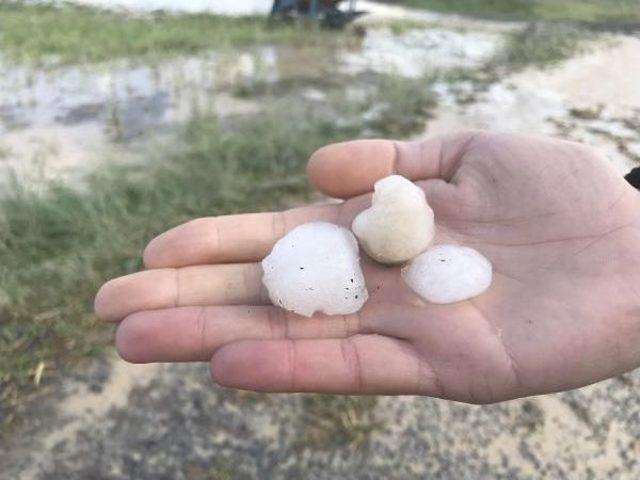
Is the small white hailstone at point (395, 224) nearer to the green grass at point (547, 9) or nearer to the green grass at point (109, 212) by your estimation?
the green grass at point (109, 212)

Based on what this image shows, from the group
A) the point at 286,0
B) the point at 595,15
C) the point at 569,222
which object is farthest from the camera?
the point at 595,15

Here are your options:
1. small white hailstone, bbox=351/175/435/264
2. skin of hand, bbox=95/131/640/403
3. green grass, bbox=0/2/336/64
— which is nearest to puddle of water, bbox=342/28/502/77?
green grass, bbox=0/2/336/64

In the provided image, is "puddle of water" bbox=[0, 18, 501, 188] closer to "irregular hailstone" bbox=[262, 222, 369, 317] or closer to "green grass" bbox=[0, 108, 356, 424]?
"green grass" bbox=[0, 108, 356, 424]

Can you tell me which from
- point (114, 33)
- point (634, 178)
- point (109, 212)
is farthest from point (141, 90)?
point (634, 178)

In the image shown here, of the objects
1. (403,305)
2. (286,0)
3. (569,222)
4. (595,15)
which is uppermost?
(569,222)

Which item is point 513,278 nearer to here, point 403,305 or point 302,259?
point 403,305

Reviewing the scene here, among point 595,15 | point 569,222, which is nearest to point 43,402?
point 569,222
